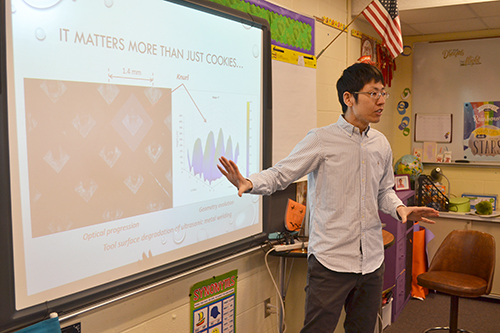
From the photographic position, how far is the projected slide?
4.35ft

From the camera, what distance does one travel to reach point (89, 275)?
1495mm

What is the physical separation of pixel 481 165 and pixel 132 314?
3.69m

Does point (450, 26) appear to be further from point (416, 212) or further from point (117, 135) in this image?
point (117, 135)

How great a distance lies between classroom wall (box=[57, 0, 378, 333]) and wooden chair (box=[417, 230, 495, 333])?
79cm

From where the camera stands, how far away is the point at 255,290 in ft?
8.05

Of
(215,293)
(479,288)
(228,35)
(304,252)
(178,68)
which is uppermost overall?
(228,35)

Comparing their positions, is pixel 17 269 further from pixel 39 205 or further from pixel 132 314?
pixel 132 314

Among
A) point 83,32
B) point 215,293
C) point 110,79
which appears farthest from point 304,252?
point 83,32

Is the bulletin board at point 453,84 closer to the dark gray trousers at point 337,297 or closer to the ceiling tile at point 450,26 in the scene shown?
the ceiling tile at point 450,26

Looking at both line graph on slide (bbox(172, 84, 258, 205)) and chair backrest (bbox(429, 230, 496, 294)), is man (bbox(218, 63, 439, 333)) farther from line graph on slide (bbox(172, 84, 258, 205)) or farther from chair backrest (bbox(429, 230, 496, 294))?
→ chair backrest (bbox(429, 230, 496, 294))

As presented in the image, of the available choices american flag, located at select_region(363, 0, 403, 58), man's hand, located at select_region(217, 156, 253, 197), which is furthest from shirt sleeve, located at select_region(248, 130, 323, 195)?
american flag, located at select_region(363, 0, 403, 58)

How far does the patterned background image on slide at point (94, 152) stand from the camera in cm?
135

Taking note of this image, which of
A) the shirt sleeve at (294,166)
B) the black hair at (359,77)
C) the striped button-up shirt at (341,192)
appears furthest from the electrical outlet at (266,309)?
the black hair at (359,77)

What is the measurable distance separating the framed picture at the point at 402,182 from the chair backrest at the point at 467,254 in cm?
73
